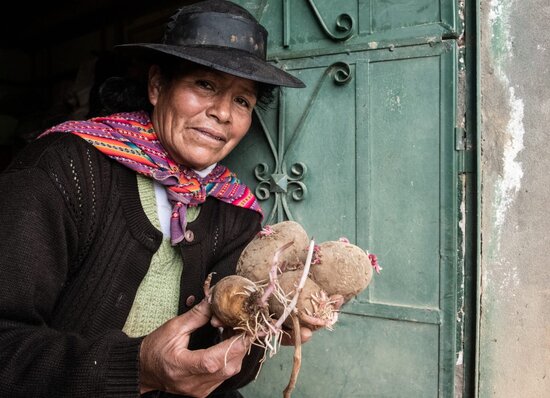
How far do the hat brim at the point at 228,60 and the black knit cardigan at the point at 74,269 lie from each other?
14.1 inches

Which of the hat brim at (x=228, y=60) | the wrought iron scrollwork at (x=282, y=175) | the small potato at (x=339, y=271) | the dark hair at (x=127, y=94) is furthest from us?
the wrought iron scrollwork at (x=282, y=175)

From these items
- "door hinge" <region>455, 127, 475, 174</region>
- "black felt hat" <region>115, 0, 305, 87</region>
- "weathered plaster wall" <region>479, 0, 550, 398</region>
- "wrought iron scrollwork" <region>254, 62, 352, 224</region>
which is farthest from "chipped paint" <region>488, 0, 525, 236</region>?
"black felt hat" <region>115, 0, 305, 87</region>

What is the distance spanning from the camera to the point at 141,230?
5.05ft

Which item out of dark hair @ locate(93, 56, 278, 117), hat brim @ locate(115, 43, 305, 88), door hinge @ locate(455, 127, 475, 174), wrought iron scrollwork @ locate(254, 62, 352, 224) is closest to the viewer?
hat brim @ locate(115, 43, 305, 88)

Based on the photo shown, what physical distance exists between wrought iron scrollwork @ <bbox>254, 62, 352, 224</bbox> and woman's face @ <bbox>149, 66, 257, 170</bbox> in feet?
1.14

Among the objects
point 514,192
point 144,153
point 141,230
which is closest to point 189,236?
point 141,230

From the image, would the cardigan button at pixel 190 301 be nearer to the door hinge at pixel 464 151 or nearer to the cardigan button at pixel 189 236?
the cardigan button at pixel 189 236

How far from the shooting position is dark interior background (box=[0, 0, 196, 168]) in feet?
12.3

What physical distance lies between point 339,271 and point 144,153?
704 mm

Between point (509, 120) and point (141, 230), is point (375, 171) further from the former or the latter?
point (141, 230)

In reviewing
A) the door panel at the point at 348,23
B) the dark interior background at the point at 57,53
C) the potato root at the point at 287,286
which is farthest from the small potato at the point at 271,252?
the dark interior background at the point at 57,53

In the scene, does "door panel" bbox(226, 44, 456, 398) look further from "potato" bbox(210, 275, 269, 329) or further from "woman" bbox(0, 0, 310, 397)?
"potato" bbox(210, 275, 269, 329)

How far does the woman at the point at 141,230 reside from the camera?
1.21m

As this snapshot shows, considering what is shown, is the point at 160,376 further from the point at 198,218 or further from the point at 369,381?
the point at 369,381
